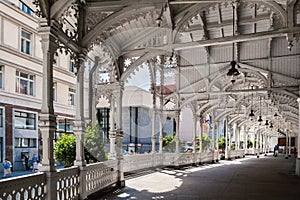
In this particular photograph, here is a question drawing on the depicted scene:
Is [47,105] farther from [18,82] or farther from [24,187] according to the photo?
[18,82]

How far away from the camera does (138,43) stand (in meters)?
8.70

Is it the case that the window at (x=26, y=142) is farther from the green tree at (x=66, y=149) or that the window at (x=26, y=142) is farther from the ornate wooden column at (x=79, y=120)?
the ornate wooden column at (x=79, y=120)

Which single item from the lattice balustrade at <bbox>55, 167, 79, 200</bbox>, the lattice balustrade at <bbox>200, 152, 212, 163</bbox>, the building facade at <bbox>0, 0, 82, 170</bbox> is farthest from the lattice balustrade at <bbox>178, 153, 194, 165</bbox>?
the lattice balustrade at <bbox>55, 167, 79, 200</bbox>

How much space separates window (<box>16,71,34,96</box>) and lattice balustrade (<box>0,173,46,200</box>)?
13.2m

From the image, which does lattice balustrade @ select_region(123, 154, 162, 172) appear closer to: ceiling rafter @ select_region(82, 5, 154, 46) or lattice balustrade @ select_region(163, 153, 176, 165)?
lattice balustrade @ select_region(163, 153, 176, 165)

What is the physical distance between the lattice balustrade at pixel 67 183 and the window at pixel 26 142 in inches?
468

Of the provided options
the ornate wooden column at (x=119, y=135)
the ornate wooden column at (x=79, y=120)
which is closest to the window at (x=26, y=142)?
the ornate wooden column at (x=119, y=135)

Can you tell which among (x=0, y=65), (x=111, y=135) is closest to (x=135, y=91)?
(x=0, y=65)

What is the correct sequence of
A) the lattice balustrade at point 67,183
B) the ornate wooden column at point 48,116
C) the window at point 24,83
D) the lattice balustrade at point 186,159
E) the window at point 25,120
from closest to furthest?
the ornate wooden column at point 48,116 < the lattice balustrade at point 67,183 < the lattice balustrade at point 186,159 < the window at point 25,120 < the window at point 24,83

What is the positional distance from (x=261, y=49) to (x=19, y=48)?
13.0 metres

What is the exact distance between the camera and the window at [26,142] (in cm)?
1605

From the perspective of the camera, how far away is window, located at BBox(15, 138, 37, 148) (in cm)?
1605

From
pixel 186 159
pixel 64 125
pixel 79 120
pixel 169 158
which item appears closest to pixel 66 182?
pixel 79 120

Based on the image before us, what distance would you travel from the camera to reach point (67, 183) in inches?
209
